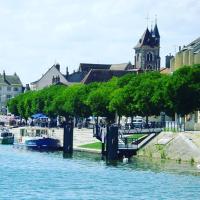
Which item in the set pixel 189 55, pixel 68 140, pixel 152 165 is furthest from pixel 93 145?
pixel 189 55

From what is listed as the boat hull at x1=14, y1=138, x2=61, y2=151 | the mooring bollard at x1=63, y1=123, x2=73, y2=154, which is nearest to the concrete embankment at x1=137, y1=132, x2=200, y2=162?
the mooring bollard at x1=63, y1=123, x2=73, y2=154

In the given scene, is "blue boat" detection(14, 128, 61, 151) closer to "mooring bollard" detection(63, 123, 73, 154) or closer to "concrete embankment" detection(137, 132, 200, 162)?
"mooring bollard" detection(63, 123, 73, 154)

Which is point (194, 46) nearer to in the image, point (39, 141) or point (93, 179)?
point (39, 141)

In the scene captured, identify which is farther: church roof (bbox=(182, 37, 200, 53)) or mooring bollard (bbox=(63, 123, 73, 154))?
church roof (bbox=(182, 37, 200, 53))

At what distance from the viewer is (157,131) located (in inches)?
4279

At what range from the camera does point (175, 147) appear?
100125 mm

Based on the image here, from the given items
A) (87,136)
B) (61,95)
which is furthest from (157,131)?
(61,95)

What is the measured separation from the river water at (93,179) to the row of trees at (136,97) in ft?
48.3

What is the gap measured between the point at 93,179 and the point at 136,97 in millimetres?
45052

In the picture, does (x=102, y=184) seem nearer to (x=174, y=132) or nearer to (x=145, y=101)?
(x=174, y=132)

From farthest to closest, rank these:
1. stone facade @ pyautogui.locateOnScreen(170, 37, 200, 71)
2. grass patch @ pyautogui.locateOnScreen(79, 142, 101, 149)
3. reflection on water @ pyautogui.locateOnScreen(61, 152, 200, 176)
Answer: stone facade @ pyautogui.locateOnScreen(170, 37, 200, 71) < grass patch @ pyautogui.locateOnScreen(79, 142, 101, 149) < reflection on water @ pyautogui.locateOnScreen(61, 152, 200, 176)

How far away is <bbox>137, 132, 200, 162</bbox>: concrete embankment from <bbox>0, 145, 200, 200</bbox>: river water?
2.29 meters

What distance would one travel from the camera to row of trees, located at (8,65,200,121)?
113 metres

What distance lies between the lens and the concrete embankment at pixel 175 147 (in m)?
97.0
